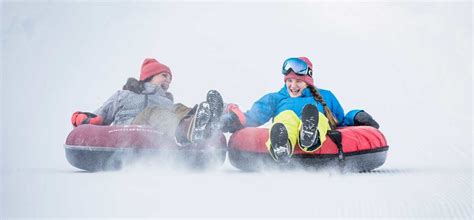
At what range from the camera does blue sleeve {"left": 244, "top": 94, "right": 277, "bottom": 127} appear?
3.19 m

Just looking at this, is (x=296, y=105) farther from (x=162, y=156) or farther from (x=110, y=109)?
(x=110, y=109)

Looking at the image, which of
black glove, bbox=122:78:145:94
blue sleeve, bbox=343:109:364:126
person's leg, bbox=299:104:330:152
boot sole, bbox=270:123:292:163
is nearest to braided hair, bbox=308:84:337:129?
blue sleeve, bbox=343:109:364:126

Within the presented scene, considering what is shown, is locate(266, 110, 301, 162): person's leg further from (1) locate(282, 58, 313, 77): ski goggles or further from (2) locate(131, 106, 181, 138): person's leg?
(2) locate(131, 106, 181, 138): person's leg

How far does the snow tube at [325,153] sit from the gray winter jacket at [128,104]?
572 millimetres

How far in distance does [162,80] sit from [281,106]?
2.56 feet

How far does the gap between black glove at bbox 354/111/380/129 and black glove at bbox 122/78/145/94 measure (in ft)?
3.96

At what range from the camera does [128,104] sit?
132 inches

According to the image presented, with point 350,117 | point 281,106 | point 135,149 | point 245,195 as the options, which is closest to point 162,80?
point 135,149

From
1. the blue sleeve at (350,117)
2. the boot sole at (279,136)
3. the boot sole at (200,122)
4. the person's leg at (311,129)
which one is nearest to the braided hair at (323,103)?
the blue sleeve at (350,117)

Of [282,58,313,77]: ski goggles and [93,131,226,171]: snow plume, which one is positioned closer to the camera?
[93,131,226,171]: snow plume
